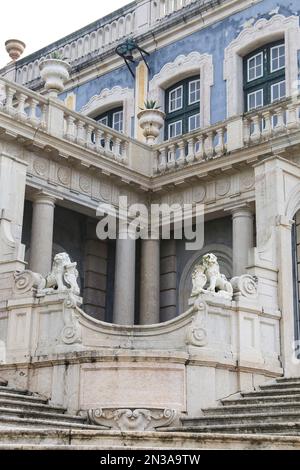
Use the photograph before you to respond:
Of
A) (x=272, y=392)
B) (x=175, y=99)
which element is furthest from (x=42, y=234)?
(x=175, y=99)

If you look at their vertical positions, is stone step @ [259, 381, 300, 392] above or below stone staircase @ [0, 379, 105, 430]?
above

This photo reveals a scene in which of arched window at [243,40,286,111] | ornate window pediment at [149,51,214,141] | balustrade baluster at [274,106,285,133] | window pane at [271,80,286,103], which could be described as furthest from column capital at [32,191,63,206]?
window pane at [271,80,286,103]

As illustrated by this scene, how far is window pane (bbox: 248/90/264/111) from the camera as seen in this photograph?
20016 mm

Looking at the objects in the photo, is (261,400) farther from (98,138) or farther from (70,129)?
(98,138)

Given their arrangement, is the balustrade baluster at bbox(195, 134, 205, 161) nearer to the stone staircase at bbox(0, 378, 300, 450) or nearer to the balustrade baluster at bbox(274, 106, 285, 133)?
the balustrade baluster at bbox(274, 106, 285, 133)

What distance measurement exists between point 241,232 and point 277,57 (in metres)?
5.00

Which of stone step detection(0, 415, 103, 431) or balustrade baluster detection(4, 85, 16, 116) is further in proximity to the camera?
balustrade baluster detection(4, 85, 16, 116)

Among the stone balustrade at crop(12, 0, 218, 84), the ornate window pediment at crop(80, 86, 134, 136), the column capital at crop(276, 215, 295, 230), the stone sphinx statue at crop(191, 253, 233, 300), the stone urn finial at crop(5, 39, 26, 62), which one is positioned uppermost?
the stone urn finial at crop(5, 39, 26, 62)

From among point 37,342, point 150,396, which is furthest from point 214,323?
point 37,342

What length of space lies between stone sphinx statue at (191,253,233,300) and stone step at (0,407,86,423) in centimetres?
292

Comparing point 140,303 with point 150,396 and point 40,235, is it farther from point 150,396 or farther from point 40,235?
point 150,396

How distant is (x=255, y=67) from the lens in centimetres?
2047

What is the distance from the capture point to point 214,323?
12.9 meters

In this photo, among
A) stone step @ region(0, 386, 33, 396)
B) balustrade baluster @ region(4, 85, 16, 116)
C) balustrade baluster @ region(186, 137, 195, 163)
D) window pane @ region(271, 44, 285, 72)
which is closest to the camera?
stone step @ region(0, 386, 33, 396)
